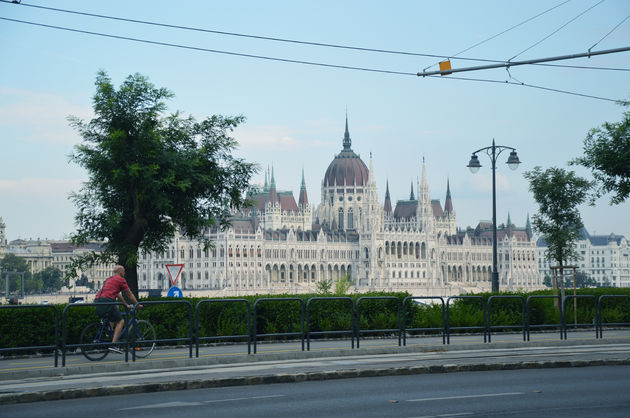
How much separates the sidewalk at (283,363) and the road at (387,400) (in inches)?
12.8

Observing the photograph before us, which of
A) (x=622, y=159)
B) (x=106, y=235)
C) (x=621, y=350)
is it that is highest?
(x=622, y=159)

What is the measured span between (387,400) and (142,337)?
674cm

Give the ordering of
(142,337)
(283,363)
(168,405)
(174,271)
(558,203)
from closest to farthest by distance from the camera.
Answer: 1. (168,405)
2. (142,337)
3. (283,363)
4. (174,271)
5. (558,203)

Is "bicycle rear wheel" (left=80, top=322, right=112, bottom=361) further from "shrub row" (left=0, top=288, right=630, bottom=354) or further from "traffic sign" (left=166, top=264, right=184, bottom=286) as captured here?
"traffic sign" (left=166, top=264, right=184, bottom=286)

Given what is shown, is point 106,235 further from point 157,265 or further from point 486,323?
point 157,265

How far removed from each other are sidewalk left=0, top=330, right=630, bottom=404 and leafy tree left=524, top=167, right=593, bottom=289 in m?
12.4

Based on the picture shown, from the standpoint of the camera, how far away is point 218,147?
1218 inches

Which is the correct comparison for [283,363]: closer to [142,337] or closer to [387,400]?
[142,337]

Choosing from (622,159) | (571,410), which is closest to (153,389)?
(571,410)

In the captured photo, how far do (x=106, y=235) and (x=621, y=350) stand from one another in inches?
676

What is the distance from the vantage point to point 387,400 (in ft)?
42.0

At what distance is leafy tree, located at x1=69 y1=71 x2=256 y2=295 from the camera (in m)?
28.7

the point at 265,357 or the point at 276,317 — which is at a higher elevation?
the point at 276,317

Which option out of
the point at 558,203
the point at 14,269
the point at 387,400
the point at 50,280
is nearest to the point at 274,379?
the point at 387,400
